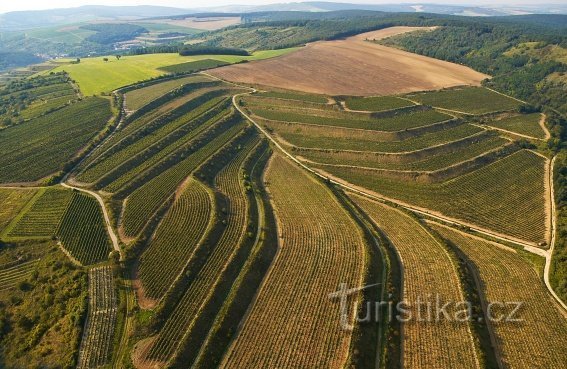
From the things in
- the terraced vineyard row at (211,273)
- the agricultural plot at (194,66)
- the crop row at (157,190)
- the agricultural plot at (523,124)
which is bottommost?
the terraced vineyard row at (211,273)

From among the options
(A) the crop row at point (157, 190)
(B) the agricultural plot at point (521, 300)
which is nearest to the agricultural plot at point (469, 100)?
(B) the agricultural plot at point (521, 300)

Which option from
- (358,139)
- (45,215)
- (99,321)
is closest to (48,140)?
(45,215)

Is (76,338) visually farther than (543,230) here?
No

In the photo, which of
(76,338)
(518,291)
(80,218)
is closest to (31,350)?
(76,338)

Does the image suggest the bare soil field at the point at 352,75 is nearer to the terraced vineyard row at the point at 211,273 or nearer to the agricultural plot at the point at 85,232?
the terraced vineyard row at the point at 211,273

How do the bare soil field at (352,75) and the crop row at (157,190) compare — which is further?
the bare soil field at (352,75)

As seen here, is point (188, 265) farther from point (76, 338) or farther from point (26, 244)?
point (26, 244)
